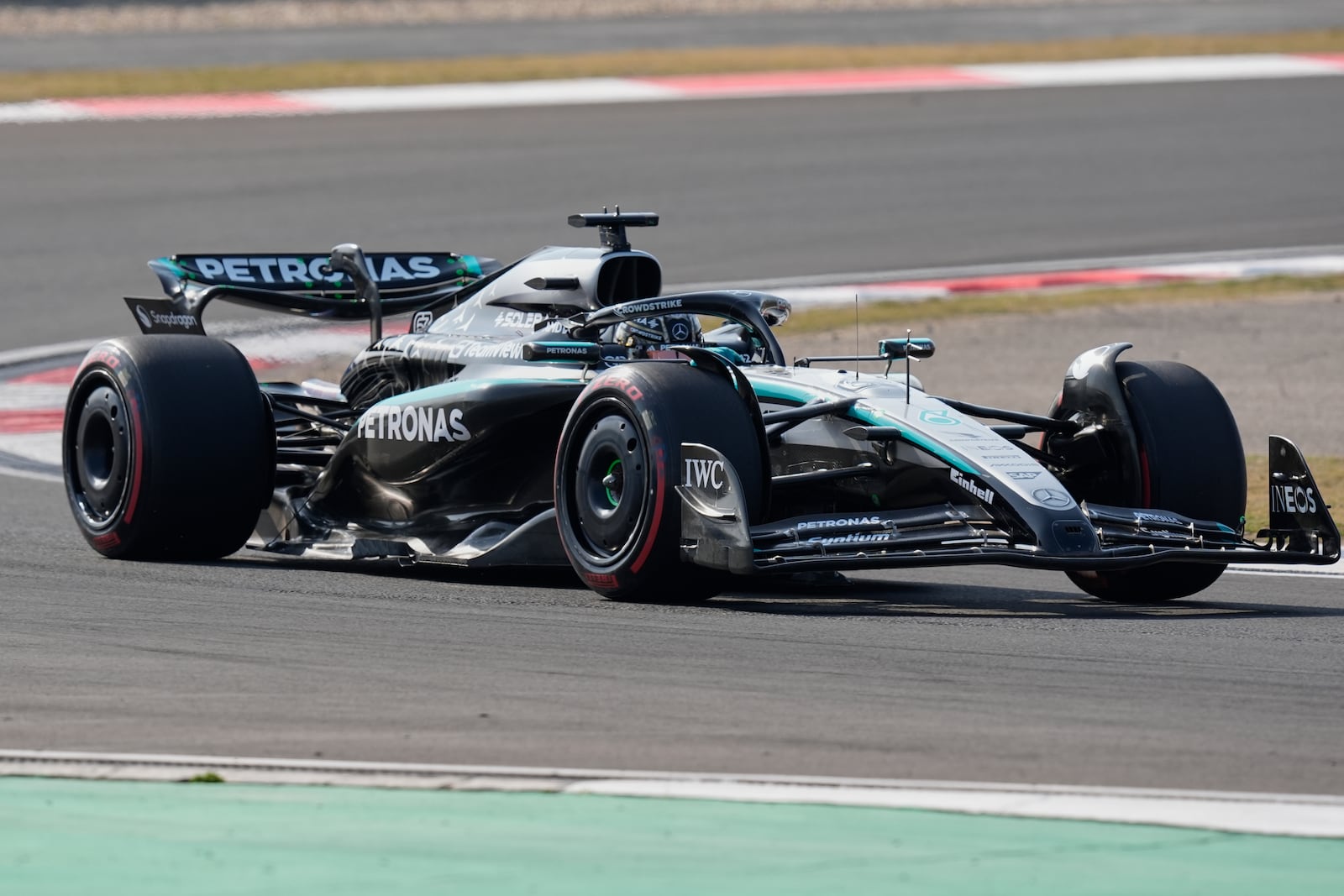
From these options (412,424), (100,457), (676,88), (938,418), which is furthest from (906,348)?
(676,88)

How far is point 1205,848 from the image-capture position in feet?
14.8

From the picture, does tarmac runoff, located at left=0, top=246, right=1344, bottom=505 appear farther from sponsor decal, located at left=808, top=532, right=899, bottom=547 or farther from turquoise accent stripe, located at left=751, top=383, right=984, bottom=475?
sponsor decal, located at left=808, top=532, right=899, bottom=547

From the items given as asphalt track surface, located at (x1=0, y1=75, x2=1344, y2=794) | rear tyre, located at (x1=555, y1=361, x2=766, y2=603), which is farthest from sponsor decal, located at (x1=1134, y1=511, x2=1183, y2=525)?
rear tyre, located at (x1=555, y1=361, x2=766, y2=603)

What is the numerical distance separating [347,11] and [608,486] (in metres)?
30.3

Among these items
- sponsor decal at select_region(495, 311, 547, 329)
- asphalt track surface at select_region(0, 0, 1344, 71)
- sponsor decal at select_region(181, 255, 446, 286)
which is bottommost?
sponsor decal at select_region(495, 311, 547, 329)

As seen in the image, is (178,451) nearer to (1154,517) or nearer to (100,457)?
(100,457)

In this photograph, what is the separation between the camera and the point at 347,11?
37.0m

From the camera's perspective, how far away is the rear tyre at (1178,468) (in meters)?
8.19

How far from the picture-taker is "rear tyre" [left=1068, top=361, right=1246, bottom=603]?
8.19 meters

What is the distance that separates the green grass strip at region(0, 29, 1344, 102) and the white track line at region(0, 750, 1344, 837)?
2154 cm

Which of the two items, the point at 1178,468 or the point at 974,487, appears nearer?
the point at 974,487

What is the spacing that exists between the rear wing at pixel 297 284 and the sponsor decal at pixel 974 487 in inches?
129

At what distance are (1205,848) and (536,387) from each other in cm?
459

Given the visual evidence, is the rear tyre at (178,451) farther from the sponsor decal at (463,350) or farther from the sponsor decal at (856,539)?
the sponsor decal at (856,539)
